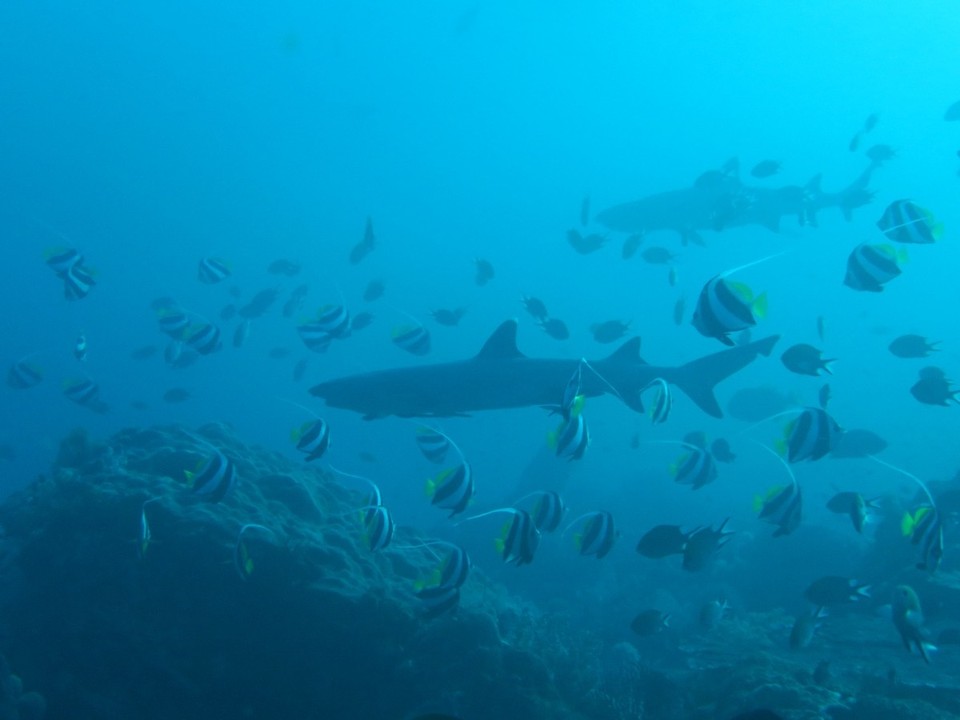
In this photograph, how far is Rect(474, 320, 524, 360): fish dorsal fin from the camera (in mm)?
8289

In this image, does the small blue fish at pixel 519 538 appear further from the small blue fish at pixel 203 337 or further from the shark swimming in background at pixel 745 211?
the shark swimming in background at pixel 745 211

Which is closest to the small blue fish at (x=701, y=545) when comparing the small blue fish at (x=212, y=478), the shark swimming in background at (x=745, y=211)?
the small blue fish at (x=212, y=478)

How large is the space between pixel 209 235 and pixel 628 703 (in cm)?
11788

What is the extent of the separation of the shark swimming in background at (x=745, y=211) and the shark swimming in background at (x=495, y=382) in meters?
13.2

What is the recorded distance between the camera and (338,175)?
13288 centimetres

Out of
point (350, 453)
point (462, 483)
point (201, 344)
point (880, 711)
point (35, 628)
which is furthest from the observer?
point (350, 453)

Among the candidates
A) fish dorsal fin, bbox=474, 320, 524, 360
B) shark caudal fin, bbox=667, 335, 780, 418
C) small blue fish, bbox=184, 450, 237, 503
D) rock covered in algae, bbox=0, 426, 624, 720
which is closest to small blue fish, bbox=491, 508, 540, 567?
rock covered in algae, bbox=0, 426, 624, 720

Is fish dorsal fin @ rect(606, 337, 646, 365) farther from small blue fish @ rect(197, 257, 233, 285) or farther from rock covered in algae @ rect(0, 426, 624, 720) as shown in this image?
small blue fish @ rect(197, 257, 233, 285)

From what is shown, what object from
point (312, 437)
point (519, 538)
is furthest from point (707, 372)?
point (312, 437)

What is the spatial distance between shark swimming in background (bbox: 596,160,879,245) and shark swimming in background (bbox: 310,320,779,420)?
43.2ft

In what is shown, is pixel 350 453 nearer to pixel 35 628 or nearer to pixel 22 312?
pixel 35 628

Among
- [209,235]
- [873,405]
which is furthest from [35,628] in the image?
[209,235]

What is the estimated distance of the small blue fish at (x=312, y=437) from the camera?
596 cm

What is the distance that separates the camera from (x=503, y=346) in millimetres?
8344
